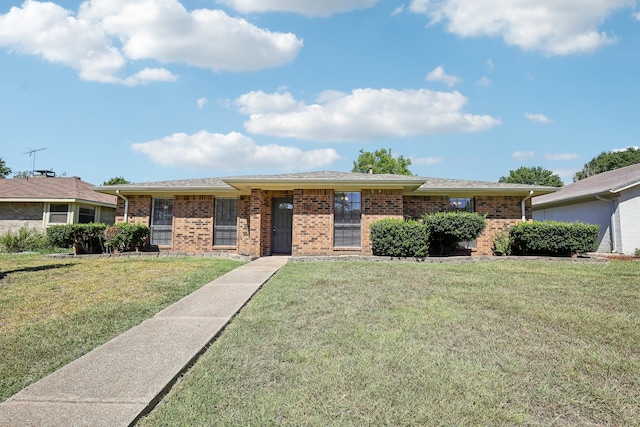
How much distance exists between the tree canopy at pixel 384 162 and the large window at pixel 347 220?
29.6 meters

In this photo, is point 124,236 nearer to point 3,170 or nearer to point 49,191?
point 49,191

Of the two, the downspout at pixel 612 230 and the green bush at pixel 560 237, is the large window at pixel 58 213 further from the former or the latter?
the downspout at pixel 612 230

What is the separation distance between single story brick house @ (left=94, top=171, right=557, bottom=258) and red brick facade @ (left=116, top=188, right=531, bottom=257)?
0.03 m

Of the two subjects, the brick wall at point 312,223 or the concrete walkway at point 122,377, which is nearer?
the concrete walkway at point 122,377

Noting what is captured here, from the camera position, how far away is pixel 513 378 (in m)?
2.93

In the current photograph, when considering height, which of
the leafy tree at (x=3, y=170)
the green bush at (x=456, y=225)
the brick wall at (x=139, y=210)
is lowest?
the green bush at (x=456, y=225)

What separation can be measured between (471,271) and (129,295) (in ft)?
23.9

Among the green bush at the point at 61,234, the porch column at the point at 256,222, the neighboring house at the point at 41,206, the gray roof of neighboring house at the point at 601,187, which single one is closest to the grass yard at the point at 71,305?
the porch column at the point at 256,222

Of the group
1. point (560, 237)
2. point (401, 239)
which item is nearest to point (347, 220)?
point (401, 239)

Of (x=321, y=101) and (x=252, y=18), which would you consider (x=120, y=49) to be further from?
(x=321, y=101)

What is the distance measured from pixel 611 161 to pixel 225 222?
149 ft

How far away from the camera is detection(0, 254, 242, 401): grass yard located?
11.2 ft

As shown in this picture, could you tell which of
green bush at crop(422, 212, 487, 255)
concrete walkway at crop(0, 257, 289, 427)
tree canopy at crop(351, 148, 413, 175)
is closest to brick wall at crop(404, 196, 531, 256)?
green bush at crop(422, 212, 487, 255)

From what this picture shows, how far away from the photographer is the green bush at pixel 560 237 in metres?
11.2
